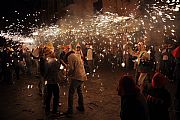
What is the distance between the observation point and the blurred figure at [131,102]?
5.21 m

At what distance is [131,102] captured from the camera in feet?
17.2

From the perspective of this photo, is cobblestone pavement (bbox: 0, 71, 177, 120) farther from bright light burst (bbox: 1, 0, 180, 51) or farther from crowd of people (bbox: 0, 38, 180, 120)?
bright light burst (bbox: 1, 0, 180, 51)

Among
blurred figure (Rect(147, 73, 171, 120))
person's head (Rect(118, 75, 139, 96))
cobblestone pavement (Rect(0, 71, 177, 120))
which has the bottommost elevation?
cobblestone pavement (Rect(0, 71, 177, 120))

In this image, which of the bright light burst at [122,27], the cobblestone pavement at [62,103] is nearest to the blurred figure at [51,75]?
the cobblestone pavement at [62,103]

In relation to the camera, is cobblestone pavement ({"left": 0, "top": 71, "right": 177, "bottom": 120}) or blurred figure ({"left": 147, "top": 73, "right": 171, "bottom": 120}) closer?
blurred figure ({"left": 147, "top": 73, "right": 171, "bottom": 120})

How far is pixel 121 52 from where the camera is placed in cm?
2759

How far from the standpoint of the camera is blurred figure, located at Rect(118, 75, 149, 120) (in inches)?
205

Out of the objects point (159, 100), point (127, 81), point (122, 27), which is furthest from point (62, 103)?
point (122, 27)

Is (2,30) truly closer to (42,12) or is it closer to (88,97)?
(42,12)

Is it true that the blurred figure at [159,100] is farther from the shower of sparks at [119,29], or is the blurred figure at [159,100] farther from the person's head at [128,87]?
the shower of sparks at [119,29]

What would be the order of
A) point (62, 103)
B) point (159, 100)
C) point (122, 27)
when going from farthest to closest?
point (122, 27) → point (62, 103) → point (159, 100)

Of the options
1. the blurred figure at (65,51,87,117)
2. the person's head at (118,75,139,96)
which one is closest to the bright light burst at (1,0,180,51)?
the blurred figure at (65,51,87,117)

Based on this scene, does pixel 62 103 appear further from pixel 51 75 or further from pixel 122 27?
pixel 122 27

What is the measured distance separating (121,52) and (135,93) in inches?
884
